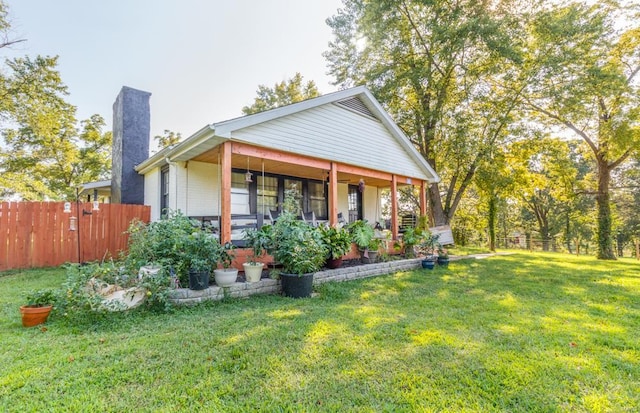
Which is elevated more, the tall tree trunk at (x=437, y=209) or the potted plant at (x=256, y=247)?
the tall tree trunk at (x=437, y=209)

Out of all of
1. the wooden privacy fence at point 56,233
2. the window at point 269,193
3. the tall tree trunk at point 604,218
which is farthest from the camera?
the tall tree trunk at point 604,218

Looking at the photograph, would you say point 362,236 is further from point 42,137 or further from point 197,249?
point 42,137

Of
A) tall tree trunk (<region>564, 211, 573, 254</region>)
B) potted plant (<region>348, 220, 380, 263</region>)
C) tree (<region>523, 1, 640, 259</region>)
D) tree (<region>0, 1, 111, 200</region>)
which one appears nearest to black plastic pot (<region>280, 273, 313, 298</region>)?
potted plant (<region>348, 220, 380, 263</region>)

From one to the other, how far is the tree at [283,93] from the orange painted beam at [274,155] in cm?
1509

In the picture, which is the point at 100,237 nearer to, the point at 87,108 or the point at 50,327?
the point at 50,327

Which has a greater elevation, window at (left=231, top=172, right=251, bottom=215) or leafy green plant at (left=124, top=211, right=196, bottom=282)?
window at (left=231, top=172, right=251, bottom=215)

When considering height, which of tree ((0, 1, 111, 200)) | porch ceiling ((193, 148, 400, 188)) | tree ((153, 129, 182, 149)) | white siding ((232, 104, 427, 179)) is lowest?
porch ceiling ((193, 148, 400, 188))

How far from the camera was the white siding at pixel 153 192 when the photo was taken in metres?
8.50

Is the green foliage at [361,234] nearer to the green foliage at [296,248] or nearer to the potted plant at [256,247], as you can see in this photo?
the green foliage at [296,248]

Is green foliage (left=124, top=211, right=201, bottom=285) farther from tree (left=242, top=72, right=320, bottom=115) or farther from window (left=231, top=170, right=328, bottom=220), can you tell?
tree (left=242, top=72, right=320, bottom=115)

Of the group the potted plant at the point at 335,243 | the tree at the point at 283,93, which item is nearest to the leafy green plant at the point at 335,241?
the potted plant at the point at 335,243

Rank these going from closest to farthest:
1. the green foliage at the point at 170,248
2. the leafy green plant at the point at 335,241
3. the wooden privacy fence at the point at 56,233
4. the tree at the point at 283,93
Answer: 1. the green foliage at the point at 170,248
2. the leafy green plant at the point at 335,241
3. the wooden privacy fence at the point at 56,233
4. the tree at the point at 283,93

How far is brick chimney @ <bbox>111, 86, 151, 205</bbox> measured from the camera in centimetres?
921

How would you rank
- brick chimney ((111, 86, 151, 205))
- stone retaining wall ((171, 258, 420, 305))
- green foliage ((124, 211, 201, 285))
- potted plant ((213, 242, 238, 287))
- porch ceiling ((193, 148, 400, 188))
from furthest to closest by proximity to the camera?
brick chimney ((111, 86, 151, 205)) < porch ceiling ((193, 148, 400, 188)) < potted plant ((213, 242, 238, 287)) < green foliage ((124, 211, 201, 285)) < stone retaining wall ((171, 258, 420, 305))
